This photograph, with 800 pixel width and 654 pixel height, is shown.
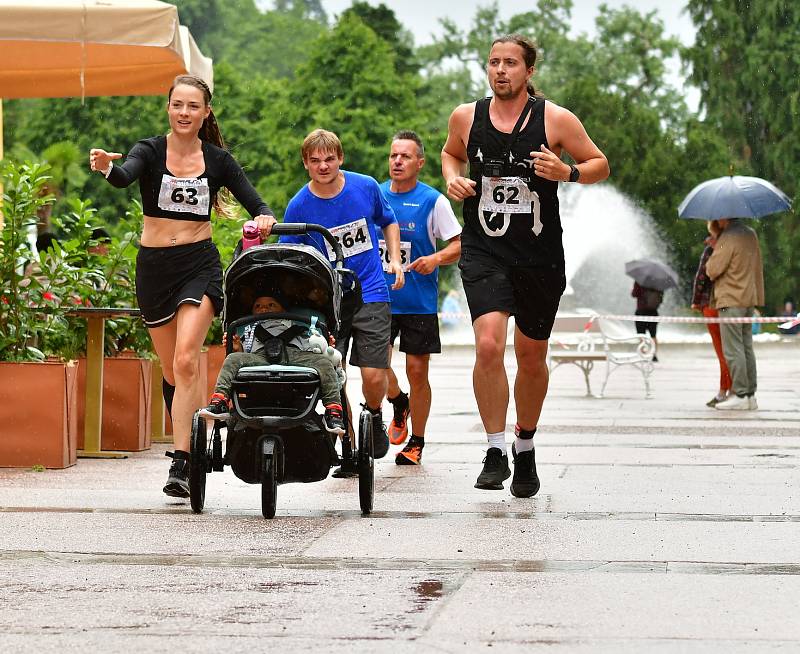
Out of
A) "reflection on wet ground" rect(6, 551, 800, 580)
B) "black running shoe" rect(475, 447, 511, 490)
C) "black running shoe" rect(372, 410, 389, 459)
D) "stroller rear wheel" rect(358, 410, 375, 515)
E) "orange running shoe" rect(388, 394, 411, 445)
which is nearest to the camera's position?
"reflection on wet ground" rect(6, 551, 800, 580)

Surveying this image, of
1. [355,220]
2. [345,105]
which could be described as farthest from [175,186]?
[345,105]

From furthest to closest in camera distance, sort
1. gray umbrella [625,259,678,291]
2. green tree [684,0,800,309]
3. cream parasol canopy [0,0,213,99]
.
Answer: green tree [684,0,800,309] < gray umbrella [625,259,678,291] < cream parasol canopy [0,0,213,99]

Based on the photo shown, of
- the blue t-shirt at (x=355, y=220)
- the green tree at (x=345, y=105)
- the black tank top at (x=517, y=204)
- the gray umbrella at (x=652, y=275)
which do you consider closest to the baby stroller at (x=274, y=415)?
the black tank top at (x=517, y=204)

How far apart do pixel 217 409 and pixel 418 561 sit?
1.56 metres

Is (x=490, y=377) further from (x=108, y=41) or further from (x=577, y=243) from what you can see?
(x=577, y=243)

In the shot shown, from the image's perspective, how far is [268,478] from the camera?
23.4 feet

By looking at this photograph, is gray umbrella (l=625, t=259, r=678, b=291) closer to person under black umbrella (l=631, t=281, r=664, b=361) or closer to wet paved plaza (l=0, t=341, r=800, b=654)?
person under black umbrella (l=631, t=281, r=664, b=361)

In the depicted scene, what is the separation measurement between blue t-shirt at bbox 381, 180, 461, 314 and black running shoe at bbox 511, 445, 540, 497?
2.18 metres

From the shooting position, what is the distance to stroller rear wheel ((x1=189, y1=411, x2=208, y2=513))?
7.34 meters

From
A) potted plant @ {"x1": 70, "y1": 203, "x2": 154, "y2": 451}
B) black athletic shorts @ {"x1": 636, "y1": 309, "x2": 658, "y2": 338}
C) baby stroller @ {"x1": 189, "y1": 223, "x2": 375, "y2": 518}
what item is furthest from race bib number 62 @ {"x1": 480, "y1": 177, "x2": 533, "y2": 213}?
black athletic shorts @ {"x1": 636, "y1": 309, "x2": 658, "y2": 338}

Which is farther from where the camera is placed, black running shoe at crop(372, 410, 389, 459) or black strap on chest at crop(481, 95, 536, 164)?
black running shoe at crop(372, 410, 389, 459)

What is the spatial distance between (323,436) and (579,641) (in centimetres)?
283

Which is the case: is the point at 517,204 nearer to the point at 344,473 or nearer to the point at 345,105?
the point at 344,473

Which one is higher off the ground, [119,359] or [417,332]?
[417,332]
